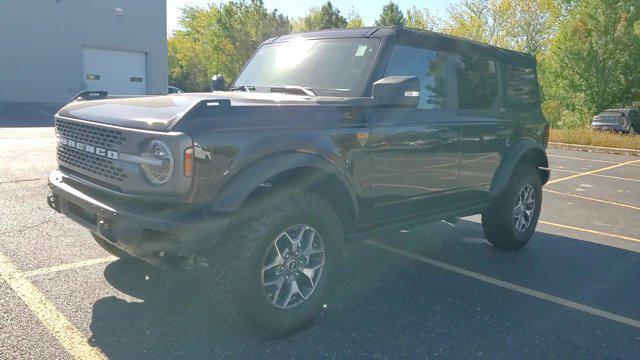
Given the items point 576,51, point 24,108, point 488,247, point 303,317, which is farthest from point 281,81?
point 576,51

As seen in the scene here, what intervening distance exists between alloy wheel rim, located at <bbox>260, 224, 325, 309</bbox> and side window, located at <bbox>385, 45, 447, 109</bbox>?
1.44 m

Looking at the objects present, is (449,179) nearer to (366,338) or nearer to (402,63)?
(402,63)

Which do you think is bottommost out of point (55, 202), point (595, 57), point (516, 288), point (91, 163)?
point (516, 288)

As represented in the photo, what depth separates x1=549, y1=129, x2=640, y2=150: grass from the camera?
60.4ft

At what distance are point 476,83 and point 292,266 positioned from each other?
8.60 feet

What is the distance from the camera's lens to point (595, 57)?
26.1m

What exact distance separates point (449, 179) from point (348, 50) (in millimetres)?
1365

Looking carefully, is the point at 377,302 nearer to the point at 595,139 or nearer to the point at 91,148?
the point at 91,148

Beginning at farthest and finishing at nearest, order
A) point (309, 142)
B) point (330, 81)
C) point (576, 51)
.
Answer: point (576, 51)
point (330, 81)
point (309, 142)

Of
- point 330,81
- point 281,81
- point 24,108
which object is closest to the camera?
point 330,81

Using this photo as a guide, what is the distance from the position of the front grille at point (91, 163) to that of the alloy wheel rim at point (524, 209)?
12.7 feet

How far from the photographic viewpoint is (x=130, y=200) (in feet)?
10.1

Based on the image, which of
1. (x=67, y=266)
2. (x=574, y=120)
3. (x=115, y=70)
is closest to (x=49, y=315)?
(x=67, y=266)

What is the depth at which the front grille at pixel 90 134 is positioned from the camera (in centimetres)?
315
